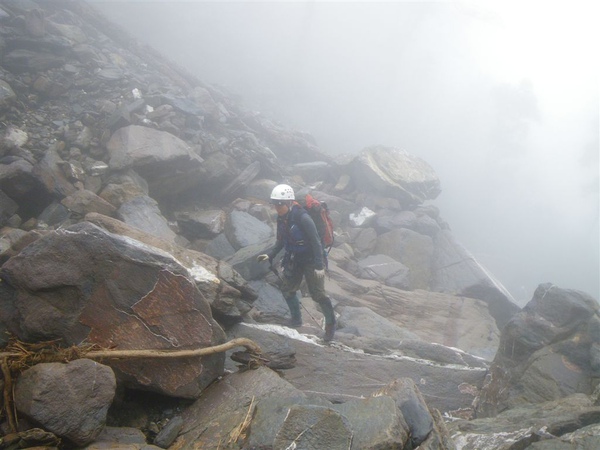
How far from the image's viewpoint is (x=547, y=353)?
4.64 m

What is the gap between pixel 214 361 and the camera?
3.56 meters

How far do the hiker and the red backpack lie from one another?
23 centimetres

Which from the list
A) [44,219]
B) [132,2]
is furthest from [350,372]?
[132,2]

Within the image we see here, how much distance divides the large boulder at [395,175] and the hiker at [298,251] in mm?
10190

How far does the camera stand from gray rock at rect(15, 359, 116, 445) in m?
2.42

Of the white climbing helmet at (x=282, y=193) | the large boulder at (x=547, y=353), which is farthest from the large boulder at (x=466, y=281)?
the white climbing helmet at (x=282, y=193)

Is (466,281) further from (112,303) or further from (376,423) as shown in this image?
(112,303)

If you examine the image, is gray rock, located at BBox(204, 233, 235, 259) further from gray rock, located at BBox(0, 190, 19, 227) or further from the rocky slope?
gray rock, located at BBox(0, 190, 19, 227)

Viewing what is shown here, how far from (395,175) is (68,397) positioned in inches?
597

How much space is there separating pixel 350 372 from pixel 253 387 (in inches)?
67.9

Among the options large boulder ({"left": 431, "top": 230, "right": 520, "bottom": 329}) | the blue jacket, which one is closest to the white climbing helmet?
the blue jacket

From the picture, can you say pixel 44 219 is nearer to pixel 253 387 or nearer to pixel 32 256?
pixel 32 256

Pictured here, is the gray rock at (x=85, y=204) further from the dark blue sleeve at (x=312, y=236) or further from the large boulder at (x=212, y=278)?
the dark blue sleeve at (x=312, y=236)

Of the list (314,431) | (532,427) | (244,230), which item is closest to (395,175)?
(244,230)
